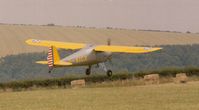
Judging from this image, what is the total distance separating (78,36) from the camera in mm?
88125

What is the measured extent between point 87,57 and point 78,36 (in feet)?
139

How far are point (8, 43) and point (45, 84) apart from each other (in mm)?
36209

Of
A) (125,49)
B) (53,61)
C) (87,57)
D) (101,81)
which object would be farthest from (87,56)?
(125,49)

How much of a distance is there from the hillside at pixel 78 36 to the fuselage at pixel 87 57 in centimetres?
3134

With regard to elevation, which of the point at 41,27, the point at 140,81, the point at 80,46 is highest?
the point at 41,27

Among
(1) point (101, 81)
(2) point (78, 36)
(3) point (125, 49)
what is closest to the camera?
(3) point (125, 49)

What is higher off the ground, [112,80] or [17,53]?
[17,53]

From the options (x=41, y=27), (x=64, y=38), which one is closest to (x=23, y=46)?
(x=64, y=38)

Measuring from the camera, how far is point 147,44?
8038cm

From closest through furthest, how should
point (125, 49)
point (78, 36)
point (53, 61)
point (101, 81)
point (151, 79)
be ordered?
point (151, 79) → point (53, 61) → point (125, 49) → point (101, 81) → point (78, 36)

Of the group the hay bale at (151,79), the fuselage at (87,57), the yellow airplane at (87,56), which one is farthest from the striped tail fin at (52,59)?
the hay bale at (151,79)

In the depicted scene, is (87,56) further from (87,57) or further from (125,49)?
(125,49)

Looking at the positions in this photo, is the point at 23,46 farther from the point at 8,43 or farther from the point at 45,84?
the point at 45,84

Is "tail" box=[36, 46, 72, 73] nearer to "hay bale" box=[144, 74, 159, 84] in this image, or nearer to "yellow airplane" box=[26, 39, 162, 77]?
"yellow airplane" box=[26, 39, 162, 77]
